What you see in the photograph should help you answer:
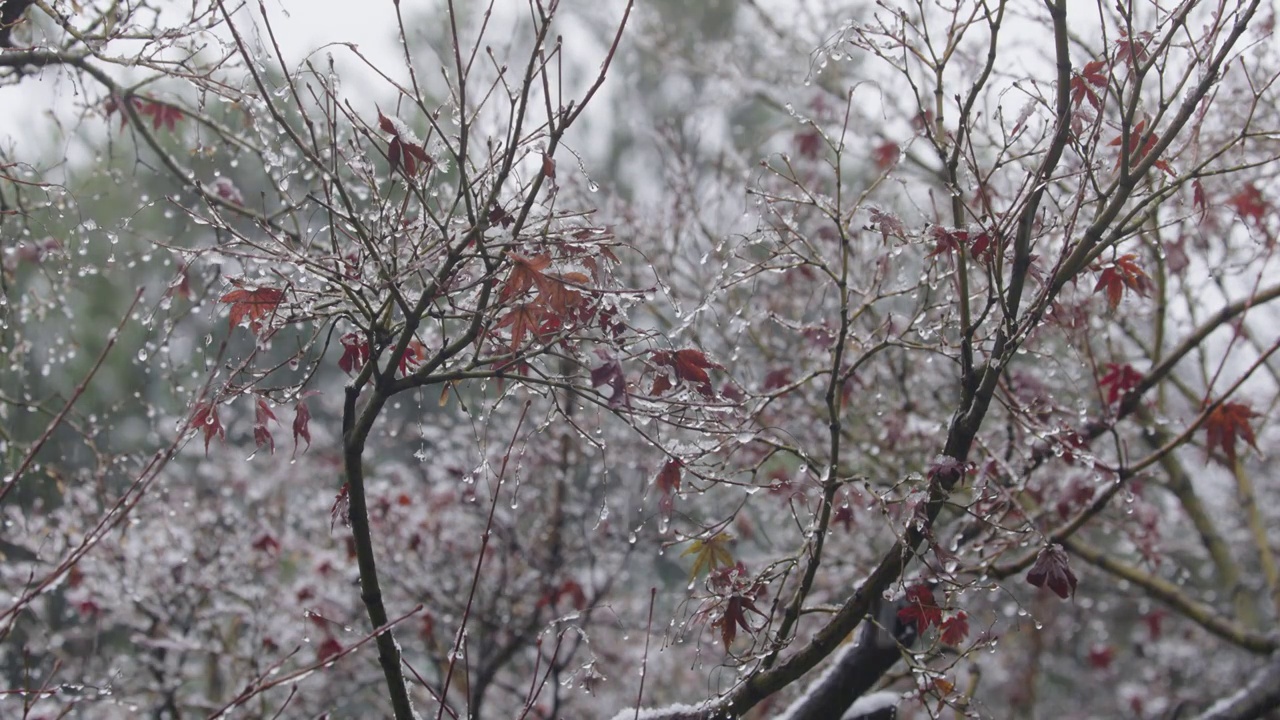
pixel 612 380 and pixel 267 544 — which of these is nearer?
pixel 612 380

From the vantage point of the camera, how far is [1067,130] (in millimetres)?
2018

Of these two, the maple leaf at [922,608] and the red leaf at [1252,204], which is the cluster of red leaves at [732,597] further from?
the red leaf at [1252,204]

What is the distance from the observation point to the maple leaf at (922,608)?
7.23 feet

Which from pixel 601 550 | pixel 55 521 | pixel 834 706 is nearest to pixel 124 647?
pixel 55 521

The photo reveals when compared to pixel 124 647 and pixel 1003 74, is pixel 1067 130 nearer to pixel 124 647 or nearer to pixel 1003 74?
pixel 1003 74

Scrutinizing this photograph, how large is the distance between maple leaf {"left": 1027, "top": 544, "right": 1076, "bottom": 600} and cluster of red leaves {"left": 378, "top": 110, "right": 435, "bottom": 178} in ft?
5.29

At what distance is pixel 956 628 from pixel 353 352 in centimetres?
159

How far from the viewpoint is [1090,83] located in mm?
2254

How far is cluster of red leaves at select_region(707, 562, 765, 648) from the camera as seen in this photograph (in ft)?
7.22

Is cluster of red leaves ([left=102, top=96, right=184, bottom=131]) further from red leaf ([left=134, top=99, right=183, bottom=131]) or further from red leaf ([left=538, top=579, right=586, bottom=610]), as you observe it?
red leaf ([left=538, top=579, right=586, bottom=610])

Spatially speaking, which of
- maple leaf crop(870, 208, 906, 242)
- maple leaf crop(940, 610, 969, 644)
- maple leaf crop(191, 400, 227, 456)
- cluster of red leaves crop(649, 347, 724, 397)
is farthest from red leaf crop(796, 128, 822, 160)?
maple leaf crop(191, 400, 227, 456)

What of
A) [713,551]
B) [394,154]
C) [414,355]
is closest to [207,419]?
[414,355]

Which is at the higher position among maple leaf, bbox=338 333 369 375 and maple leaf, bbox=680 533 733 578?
maple leaf, bbox=338 333 369 375

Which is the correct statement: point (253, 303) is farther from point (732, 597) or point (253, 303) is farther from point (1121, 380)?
point (1121, 380)
